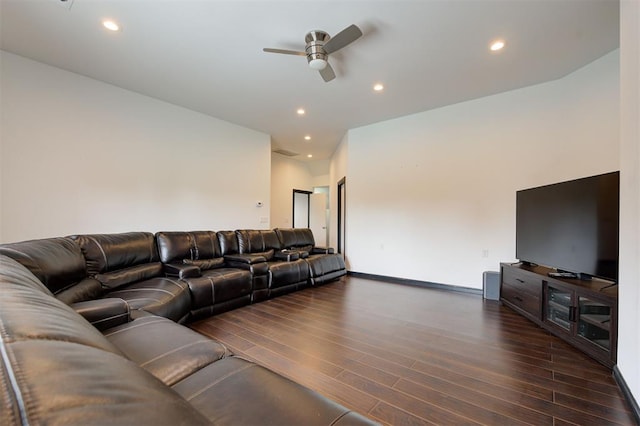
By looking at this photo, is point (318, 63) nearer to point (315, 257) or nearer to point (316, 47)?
point (316, 47)

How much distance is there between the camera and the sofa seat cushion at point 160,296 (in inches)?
88.3

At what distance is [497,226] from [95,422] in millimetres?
4694

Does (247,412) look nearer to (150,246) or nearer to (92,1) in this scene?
(150,246)

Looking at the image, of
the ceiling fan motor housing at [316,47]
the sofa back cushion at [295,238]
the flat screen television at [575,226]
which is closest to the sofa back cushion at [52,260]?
the ceiling fan motor housing at [316,47]

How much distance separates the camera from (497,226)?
396cm

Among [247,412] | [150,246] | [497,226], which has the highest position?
[497,226]

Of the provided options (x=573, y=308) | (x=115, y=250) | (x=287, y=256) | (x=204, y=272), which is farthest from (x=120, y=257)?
(x=573, y=308)

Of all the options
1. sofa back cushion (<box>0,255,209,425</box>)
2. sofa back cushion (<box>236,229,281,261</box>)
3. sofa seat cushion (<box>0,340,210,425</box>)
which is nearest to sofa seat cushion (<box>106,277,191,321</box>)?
sofa back cushion (<box>236,229,281,261</box>)

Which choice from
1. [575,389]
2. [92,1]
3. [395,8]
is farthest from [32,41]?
[575,389]

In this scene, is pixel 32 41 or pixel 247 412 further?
pixel 32 41

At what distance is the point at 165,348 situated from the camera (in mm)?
1364

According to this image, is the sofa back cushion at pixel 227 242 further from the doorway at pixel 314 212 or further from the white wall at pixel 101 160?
the doorway at pixel 314 212

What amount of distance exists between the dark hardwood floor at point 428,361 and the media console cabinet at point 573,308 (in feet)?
0.38

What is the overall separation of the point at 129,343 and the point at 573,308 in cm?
352
